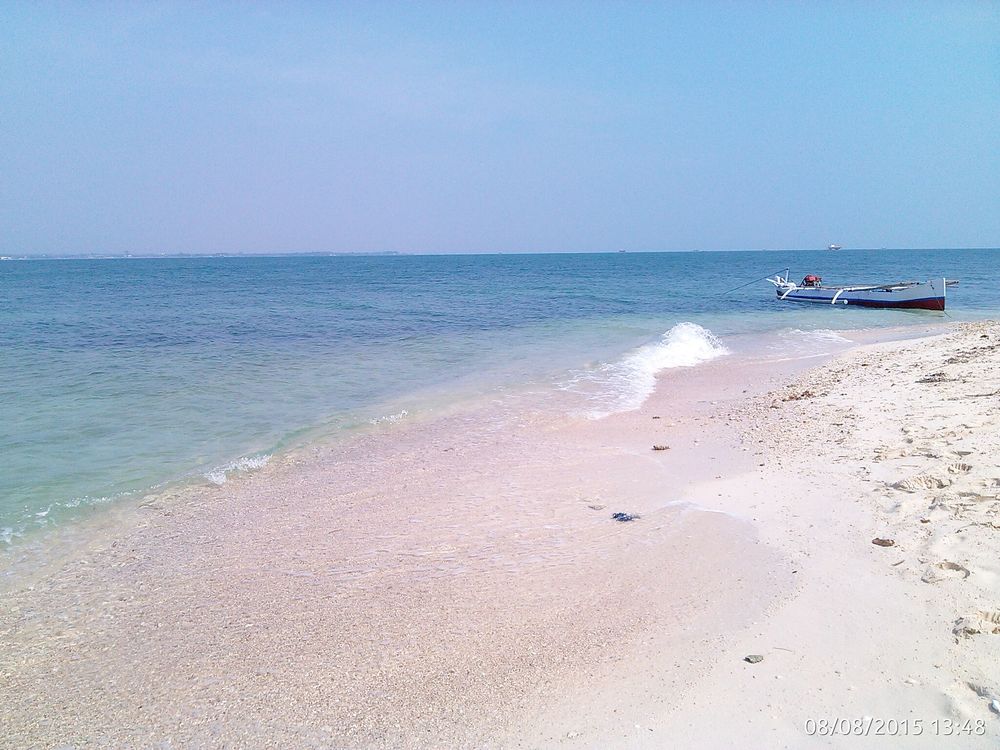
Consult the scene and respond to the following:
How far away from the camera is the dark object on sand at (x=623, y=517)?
6.36 m

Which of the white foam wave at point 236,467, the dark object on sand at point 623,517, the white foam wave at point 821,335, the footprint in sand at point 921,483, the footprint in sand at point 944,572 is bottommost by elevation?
the white foam wave at point 236,467

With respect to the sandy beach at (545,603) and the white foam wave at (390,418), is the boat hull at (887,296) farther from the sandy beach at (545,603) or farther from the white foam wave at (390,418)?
the white foam wave at (390,418)

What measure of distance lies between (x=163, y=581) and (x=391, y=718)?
2.99 metres

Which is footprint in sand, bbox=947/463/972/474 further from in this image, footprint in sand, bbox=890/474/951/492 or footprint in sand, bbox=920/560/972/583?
footprint in sand, bbox=920/560/972/583

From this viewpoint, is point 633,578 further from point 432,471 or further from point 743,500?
point 432,471

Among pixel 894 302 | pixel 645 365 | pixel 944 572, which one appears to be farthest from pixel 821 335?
pixel 944 572

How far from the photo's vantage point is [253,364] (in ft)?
53.3

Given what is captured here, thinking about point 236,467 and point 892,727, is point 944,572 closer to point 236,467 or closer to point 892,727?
point 892,727

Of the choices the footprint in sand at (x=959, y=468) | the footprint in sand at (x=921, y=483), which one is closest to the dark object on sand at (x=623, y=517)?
the footprint in sand at (x=921, y=483)

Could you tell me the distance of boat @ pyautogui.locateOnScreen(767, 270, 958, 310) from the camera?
1112 inches

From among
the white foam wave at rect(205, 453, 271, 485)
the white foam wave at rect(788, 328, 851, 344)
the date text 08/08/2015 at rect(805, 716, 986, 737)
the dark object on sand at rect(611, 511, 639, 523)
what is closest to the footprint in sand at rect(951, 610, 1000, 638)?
the date text 08/08/2015 at rect(805, 716, 986, 737)

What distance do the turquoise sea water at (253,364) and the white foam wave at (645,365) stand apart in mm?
138

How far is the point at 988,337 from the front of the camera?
1523 centimetres

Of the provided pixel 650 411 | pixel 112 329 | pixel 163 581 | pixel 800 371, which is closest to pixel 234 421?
pixel 163 581
